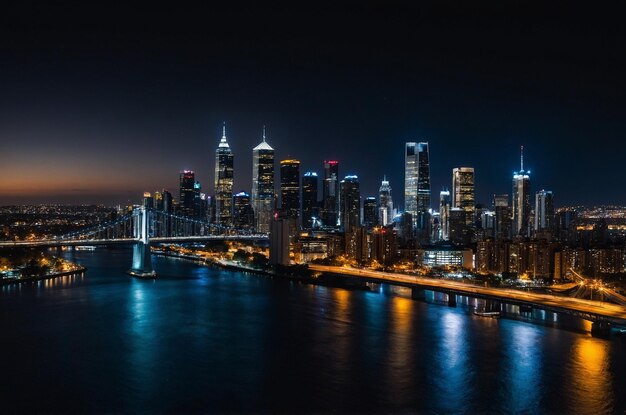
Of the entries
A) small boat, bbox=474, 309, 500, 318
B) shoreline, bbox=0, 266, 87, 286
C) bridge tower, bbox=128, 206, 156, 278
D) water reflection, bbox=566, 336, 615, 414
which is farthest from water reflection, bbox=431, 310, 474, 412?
shoreline, bbox=0, 266, 87, 286

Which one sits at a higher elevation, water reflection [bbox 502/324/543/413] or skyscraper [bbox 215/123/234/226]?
skyscraper [bbox 215/123/234/226]

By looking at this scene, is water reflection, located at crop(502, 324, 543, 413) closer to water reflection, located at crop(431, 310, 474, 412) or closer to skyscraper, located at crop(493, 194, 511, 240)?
water reflection, located at crop(431, 310, 474, 412)

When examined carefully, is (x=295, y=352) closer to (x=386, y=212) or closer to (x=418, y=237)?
(x=418, y=237)

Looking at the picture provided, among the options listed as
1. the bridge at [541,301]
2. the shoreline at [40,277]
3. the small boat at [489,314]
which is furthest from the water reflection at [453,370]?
the shoreline at [40,277]

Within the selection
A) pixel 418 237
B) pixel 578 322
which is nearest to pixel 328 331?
pixel 578 322

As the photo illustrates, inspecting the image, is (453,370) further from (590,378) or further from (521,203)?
(521,203)

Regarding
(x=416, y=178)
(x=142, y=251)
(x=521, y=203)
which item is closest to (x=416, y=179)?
(x=416, y=178)
